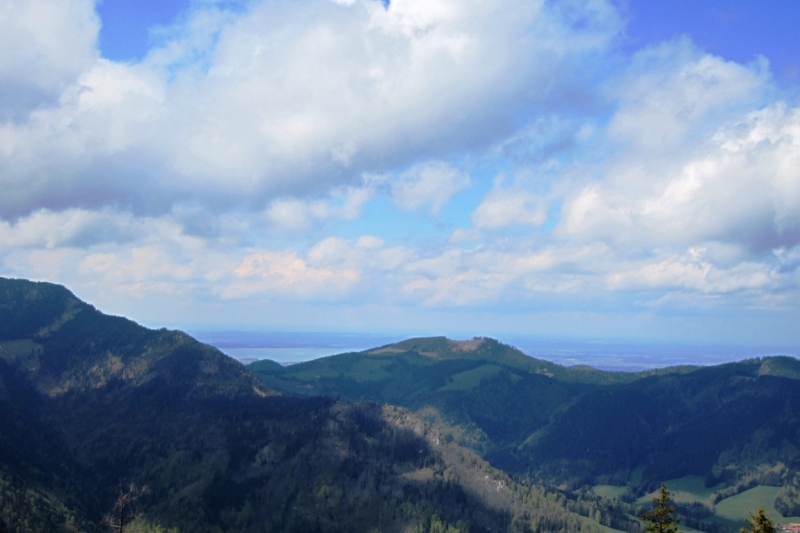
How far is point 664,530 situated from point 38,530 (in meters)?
193

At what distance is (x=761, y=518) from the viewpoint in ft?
206

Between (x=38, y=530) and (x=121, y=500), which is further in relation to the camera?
(x=38, y=530)

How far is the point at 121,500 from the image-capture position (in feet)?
209

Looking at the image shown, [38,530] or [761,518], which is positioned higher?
[761,518]

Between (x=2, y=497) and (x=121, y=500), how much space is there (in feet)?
562

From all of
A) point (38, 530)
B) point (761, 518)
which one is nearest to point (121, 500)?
point (761, 518)

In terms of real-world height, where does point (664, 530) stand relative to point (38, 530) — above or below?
above

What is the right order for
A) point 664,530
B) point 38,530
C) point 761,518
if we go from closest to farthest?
point 761,518
point 664,530
point 38,530

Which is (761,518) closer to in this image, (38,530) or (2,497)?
(38,530)

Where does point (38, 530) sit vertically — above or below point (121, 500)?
below

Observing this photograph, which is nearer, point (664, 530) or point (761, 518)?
point (761, 518)

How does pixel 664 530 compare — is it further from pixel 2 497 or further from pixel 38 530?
pixel 2 497

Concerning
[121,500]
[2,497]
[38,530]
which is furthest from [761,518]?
[2,497]

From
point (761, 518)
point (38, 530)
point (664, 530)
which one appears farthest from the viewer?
point (38, 530)
